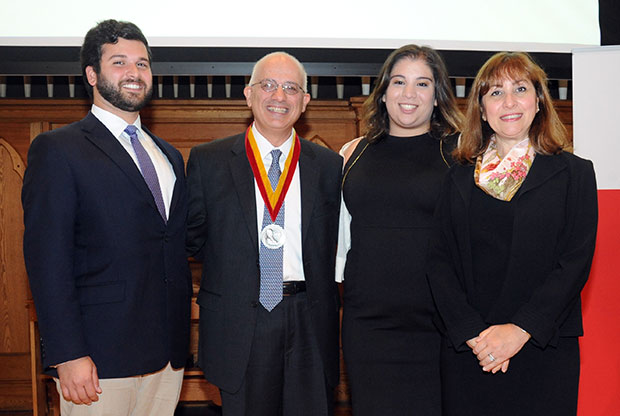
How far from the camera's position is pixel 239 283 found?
7.42 feet

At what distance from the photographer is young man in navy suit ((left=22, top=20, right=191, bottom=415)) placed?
1869 mm

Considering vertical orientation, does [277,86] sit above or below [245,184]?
above

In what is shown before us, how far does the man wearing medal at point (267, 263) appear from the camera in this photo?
2260 mm

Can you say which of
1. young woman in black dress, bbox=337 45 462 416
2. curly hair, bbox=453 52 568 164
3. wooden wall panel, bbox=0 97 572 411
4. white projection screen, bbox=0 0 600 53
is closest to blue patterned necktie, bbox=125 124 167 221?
young woman in black dress, bbox=337 45 462 416

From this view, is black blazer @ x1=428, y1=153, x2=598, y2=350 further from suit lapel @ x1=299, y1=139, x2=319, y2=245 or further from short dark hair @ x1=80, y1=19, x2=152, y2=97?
short dark hair @ x1=80, y1=19, x2=152, y2=97

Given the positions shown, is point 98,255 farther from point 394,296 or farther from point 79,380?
point 394,296

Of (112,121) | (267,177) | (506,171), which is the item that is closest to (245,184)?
(267,177)

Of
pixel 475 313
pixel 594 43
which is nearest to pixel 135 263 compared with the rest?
pixel 475 313

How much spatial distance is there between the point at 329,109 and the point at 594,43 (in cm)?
198

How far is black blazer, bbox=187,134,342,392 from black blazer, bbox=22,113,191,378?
0.59 ft

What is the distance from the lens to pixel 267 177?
2357mm

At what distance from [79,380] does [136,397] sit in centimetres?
29

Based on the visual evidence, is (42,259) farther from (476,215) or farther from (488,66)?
(488,66)

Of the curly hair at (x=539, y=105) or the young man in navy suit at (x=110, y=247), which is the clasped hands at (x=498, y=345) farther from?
the young man in navy suit at (x=110, y=247)
